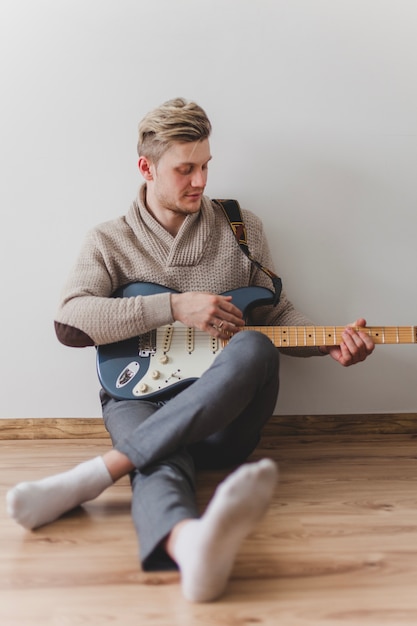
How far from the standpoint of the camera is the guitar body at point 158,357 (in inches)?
60.9

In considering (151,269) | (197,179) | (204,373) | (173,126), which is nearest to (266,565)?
(204,373)

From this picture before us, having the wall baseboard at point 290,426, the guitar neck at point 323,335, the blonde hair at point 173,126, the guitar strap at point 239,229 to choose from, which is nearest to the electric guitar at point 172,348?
the guitar neck at point 323,335

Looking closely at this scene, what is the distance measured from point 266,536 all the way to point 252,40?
141 centimetres

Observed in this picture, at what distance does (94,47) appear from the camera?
1897mm

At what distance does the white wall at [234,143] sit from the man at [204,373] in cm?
22

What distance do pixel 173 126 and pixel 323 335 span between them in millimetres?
641

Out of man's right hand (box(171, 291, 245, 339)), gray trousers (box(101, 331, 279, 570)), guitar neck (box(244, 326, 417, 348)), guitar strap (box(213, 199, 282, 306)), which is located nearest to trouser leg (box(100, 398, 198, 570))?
gray trousers (box(101, 331, 279, 570))

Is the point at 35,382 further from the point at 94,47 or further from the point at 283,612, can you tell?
the point at 283,612

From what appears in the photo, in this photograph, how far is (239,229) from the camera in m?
1.78

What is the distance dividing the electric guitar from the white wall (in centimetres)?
39

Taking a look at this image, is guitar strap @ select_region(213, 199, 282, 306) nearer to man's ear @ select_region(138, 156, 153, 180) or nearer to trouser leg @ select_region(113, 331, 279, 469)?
man's ear @ select_region(138, 156, 153, 180)

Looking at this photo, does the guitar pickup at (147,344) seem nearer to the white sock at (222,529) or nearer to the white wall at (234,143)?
the white wall at (234,143)

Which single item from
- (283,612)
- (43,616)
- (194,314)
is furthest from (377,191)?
(43,616)

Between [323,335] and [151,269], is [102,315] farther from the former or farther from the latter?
[323,335]
